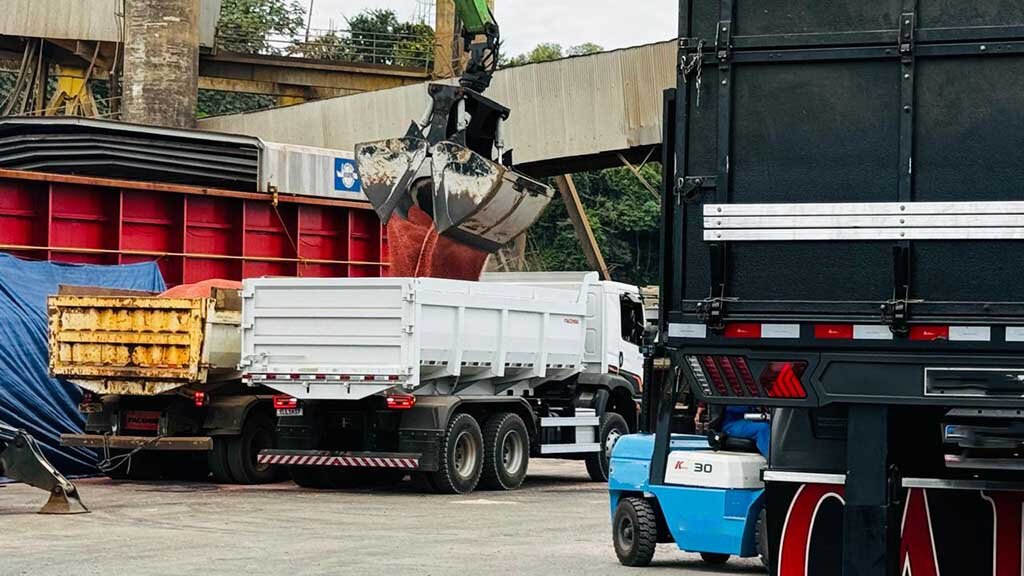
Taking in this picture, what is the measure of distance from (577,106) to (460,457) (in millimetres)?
10839

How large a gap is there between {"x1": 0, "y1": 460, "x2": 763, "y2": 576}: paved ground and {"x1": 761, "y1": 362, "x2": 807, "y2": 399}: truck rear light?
4722 millimetres

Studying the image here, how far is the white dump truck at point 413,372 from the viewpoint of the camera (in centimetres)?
1795

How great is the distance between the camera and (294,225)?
2519 cm

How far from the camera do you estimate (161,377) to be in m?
19.1

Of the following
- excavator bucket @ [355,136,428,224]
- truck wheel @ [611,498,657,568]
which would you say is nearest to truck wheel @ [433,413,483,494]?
excavator bucket @ [355,136,428,224]

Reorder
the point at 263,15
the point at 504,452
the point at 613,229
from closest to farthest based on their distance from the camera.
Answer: the point at 504,452 < the point at 613,229 < the point at 263,15

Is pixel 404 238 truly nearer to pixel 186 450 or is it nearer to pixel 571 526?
pixel 186 450

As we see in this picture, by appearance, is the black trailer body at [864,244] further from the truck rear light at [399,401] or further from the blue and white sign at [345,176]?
the blue and white sign at [345,176]

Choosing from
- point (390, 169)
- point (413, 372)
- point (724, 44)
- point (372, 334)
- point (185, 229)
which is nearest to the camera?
point (724, 44)

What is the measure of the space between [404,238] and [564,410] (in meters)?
3.44

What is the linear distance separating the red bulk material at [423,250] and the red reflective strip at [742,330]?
12.6 metres

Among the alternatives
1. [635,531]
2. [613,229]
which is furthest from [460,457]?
[613,229]

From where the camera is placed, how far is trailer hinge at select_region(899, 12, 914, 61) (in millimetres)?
7164

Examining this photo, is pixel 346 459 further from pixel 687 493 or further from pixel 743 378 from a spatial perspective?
pixel 743 378
